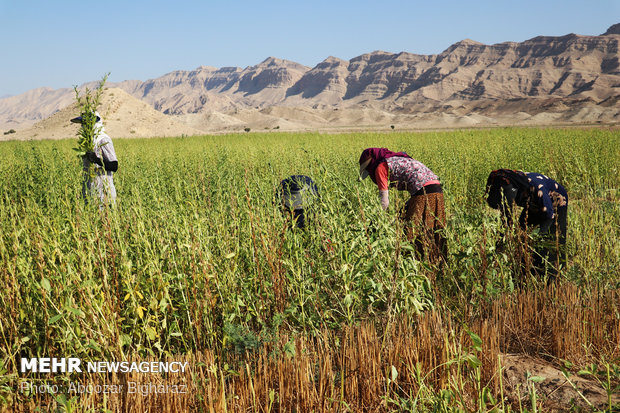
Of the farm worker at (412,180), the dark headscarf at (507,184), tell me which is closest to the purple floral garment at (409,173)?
the farm worker at (412,180)

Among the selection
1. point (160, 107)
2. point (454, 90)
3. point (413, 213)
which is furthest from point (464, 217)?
point (160, 107)

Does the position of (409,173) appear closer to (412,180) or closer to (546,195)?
(412,180)

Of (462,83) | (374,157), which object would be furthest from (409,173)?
(462,83)

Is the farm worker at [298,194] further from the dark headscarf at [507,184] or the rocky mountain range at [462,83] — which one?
the rocky mountain range at [462,83]

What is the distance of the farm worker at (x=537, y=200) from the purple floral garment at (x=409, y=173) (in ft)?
2.09

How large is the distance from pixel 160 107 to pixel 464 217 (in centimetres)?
18692

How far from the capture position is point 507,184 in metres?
3.49

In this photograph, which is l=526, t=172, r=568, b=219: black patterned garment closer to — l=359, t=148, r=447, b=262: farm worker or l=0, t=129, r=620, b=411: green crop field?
l=0, t=129, r=620, b=411: green crop field

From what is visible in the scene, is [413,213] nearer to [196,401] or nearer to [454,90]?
[196,401]

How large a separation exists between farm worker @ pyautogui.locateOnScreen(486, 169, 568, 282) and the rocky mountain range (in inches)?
2374

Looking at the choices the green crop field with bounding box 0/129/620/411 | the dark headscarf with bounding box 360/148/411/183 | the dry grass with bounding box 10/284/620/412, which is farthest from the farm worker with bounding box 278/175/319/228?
the dry grass with bounding box 10/284/620/412

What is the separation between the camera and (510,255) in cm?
333

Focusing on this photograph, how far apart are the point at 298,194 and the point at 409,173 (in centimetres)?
111

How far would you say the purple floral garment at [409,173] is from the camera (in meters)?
4.05
